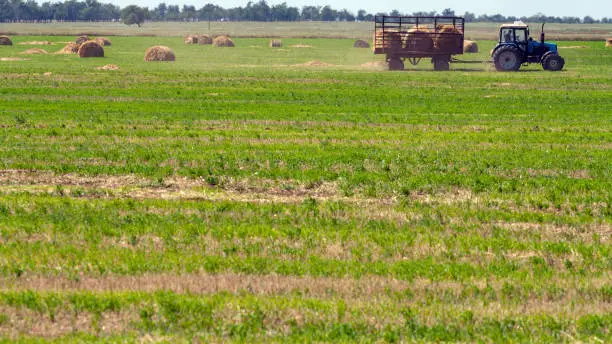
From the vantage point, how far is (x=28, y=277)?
9594mm

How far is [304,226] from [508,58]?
37.5 metres

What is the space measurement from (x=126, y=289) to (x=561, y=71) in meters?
41.9

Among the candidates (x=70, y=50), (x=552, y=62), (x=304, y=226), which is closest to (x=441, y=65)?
(x=552, y=62)

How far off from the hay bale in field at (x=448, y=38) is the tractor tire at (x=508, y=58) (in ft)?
8.91

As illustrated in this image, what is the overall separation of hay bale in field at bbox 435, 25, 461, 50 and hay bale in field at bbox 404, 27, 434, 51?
40 centimetres

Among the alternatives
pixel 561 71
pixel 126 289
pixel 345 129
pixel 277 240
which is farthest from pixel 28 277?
pixel 561 71

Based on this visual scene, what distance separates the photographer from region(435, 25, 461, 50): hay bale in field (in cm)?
4938

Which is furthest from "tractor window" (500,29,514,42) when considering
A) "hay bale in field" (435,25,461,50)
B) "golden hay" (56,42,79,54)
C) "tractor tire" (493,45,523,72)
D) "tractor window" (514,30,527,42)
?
"golden hay" (56,42,79,54)

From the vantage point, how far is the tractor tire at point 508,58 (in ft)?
155

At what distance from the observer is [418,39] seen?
49438 mm

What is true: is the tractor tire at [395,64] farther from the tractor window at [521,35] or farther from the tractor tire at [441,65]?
the tractor window at [521,35]

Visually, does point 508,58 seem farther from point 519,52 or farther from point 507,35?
point 507,35

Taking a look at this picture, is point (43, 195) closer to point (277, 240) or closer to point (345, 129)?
point (277, 240)


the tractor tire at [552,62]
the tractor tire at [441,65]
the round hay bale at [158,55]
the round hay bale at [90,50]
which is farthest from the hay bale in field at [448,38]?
the round hay bale at [90,50]
